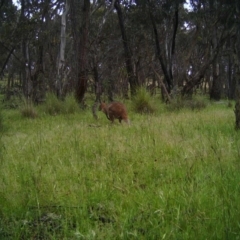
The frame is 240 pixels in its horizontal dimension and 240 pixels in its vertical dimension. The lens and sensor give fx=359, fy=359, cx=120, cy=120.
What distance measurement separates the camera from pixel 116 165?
12.7 feet

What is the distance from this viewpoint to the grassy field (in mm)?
2373

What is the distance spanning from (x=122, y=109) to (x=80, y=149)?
10.1 ft

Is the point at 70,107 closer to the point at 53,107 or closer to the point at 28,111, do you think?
the point at 53,107

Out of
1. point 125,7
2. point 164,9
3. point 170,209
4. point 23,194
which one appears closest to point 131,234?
point 170,209

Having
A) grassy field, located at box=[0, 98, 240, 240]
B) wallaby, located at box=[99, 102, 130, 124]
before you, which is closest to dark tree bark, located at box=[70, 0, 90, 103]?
wallaby, located at box=[99, 102, 130, 124]

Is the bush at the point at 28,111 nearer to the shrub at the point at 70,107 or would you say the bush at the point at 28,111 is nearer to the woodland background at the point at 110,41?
the shrub at the point at 70,107

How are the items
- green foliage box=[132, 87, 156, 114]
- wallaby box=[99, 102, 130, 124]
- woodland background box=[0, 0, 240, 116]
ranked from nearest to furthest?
wallaby box=[99, 102, 130, 124], green foliage box=[132, 87, 156, 114], woodland background box=[0, 0, 240, 116]

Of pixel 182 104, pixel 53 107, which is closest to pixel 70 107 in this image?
pixel 53 107

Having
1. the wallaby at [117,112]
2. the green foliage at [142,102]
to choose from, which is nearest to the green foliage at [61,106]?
the green foliage at [142,102]

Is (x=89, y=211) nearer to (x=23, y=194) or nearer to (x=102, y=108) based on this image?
(x=23, y=194)

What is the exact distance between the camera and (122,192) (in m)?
3.03

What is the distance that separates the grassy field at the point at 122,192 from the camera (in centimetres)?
237

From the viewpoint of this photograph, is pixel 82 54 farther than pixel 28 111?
Yes

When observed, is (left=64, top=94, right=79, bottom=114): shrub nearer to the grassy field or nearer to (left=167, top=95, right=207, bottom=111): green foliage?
(left=167, top=95, right=207, bottom=111): green foliage
